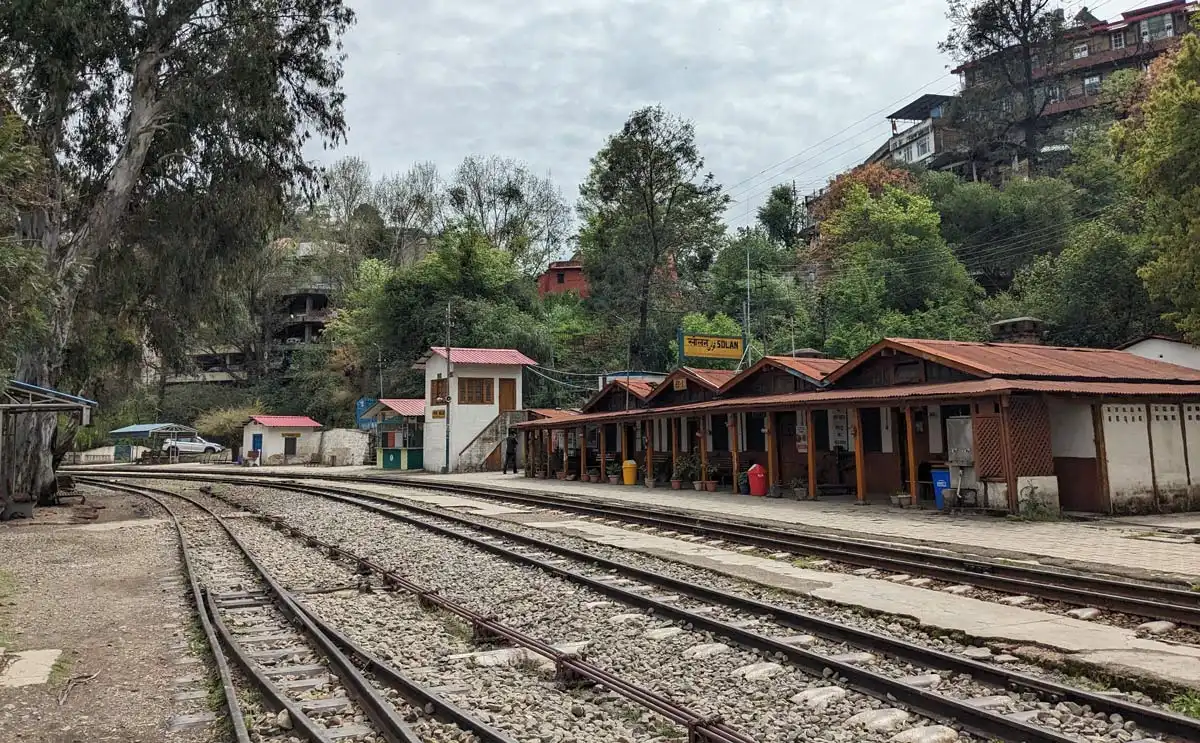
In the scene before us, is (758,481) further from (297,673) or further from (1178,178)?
(297,673)

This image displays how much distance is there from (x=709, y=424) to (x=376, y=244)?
46190 mm

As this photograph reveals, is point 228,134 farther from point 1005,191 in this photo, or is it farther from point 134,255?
point 1005,191

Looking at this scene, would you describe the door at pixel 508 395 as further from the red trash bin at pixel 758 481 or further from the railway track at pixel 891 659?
the railway track at pixel 891 659

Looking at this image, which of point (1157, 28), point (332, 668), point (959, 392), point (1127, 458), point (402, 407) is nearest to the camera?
point (332, 668)

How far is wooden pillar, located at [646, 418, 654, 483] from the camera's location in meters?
27.1

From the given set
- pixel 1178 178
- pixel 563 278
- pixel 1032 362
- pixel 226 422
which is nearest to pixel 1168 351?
pixel 1178 178

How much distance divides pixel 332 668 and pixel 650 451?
2152cm

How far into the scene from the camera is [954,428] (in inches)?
662

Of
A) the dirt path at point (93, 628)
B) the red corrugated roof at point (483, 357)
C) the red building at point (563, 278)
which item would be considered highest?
the red building at point (563, 278)

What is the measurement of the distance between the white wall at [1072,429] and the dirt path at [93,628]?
50.4ft

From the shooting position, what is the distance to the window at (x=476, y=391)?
38.2 meters

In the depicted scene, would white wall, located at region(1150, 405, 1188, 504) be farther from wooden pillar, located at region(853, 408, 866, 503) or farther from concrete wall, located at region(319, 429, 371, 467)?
concrete wall, located at region(319, 429, 371, 467)

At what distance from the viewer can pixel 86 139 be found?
75.4 feet

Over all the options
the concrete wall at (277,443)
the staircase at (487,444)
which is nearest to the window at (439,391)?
the staircase at (487,444)
